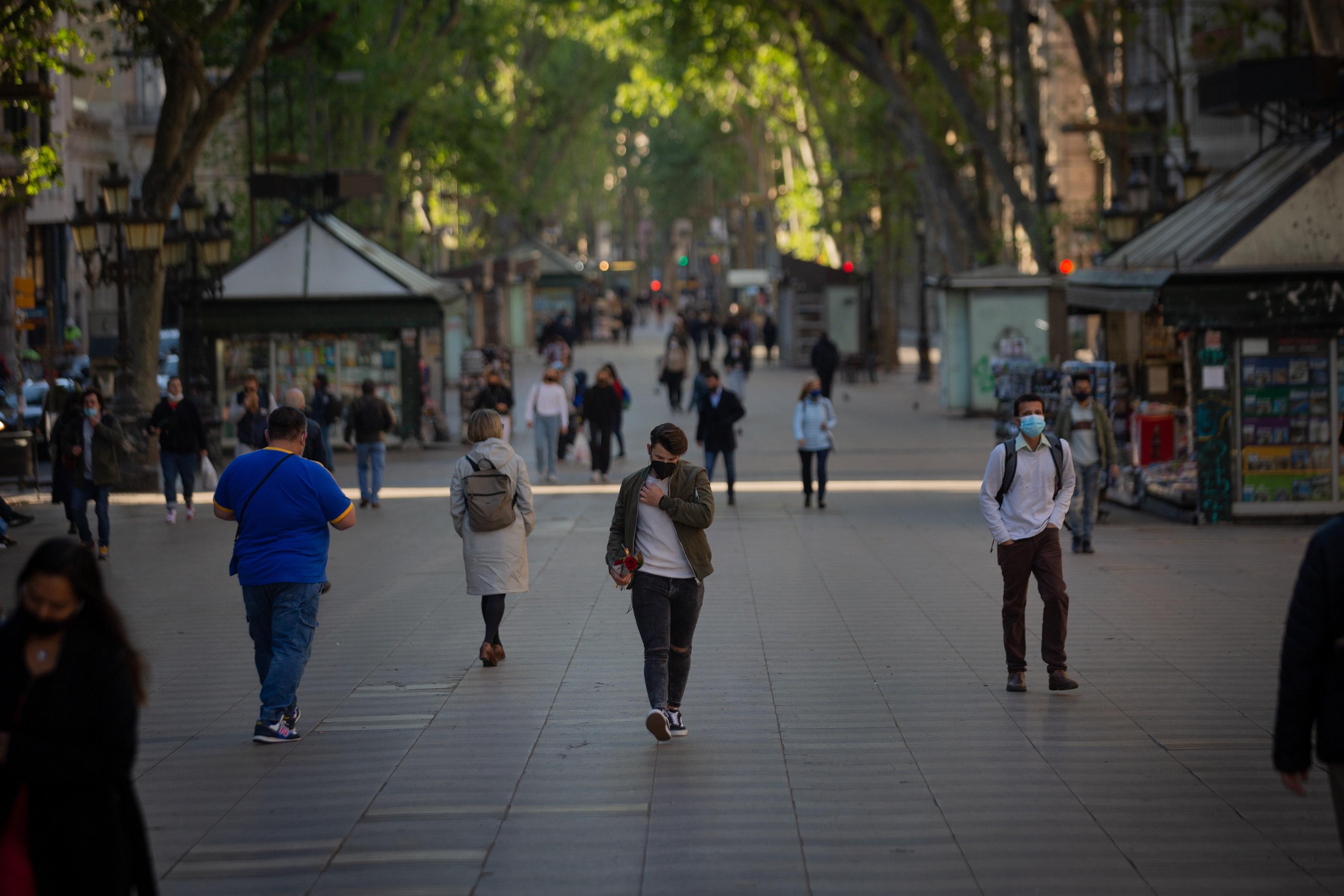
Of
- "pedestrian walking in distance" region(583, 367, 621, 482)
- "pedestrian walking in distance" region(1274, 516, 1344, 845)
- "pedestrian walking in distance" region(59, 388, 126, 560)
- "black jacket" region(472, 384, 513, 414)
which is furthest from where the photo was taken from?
"pedestrian walking in distance" region(583, 367, 621, 482)

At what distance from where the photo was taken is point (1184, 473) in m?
17.7

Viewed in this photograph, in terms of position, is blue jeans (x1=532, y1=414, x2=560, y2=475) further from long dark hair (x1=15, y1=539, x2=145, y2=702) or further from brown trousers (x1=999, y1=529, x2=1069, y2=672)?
long dark hair (x1=15, y1=539, x2=145, y2=702)

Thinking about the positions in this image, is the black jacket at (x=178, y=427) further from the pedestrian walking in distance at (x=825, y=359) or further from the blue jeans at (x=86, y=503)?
the pedestrian walking in distance at (x=825, y=359)

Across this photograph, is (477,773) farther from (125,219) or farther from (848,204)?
(848,204)

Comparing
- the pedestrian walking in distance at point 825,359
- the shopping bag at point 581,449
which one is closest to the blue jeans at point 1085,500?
the shopping bag at point 581,449

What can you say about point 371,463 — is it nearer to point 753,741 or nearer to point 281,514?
point 281,514

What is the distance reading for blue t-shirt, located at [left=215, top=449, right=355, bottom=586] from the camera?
7.58 m

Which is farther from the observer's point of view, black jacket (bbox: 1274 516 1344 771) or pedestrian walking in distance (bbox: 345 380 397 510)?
pedestrian walking in distance (bbox: 345 380 397 510)

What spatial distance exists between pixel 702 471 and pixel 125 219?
46.4 feet

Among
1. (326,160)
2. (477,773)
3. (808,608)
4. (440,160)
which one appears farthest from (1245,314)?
(440,160)

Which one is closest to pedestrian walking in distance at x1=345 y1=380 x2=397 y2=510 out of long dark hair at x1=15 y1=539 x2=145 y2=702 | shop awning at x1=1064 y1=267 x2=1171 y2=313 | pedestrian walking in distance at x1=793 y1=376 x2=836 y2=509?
pedestrian walking in distance at x1=793 y1=376 x2=836 y2=509

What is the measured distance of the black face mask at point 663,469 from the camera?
7.66 meters

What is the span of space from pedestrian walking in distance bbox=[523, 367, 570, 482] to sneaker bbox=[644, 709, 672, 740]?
1294 cm

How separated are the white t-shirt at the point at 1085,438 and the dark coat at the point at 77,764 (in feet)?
36.8
